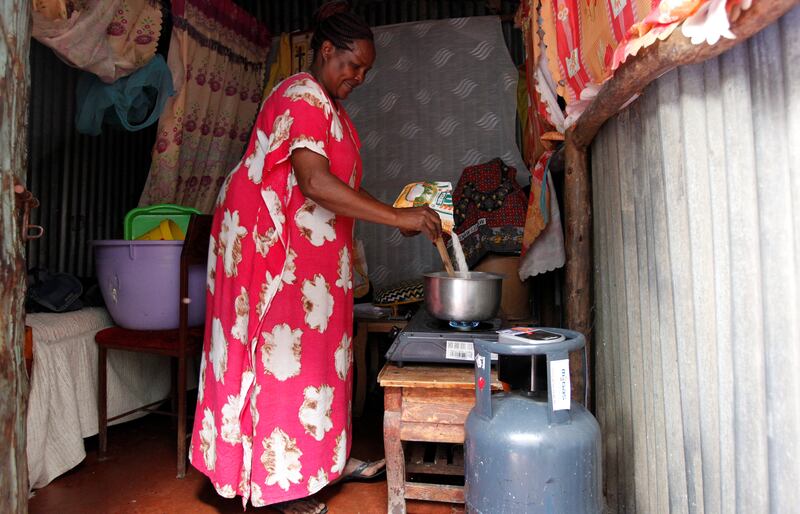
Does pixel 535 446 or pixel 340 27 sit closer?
pixel 535 446

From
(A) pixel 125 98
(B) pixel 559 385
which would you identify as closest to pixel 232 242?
(B) pixel 559 385

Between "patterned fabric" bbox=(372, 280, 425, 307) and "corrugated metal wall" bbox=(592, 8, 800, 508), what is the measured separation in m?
1.95

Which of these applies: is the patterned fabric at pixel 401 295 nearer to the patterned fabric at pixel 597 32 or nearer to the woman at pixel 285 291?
the woman at pixel 285 291

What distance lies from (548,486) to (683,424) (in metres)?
0.45

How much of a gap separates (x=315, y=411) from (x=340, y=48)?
1502mm

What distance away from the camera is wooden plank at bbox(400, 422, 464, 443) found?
2070mm

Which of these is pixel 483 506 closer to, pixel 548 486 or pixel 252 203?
pixel 548 486

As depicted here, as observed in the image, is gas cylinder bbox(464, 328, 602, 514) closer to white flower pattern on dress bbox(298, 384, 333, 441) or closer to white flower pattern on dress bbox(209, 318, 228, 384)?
white flower pattern on dress bbox(298, 384, 333, 441)

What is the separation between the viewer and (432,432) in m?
2.09

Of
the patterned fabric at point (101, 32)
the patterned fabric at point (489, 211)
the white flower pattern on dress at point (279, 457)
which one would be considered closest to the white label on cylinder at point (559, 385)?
the white flower pattern on dress at point (279, 457)

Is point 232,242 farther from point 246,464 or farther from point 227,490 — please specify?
point 227,490

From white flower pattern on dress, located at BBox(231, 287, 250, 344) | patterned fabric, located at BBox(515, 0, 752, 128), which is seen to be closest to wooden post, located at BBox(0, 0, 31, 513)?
white flower pattern on dress, located at BBox(231, 287, 250, 344)

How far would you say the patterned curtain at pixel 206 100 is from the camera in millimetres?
3711

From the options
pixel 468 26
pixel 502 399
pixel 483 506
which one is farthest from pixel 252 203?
pixel 468 26
